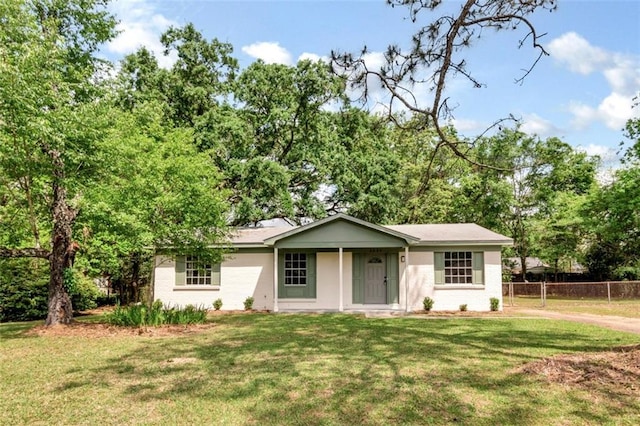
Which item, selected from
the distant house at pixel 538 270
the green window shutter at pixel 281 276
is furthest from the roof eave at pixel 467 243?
the distant house at pixel 538 270

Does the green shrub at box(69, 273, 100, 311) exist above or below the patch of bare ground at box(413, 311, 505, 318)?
above

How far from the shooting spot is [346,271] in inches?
692

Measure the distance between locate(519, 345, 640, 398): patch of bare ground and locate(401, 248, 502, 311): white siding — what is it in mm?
9410

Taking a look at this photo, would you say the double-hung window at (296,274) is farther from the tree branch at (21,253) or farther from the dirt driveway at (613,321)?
the tree branch at (21,253)

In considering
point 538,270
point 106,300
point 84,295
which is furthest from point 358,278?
point 538,270

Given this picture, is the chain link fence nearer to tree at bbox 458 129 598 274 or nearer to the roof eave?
the roof eave

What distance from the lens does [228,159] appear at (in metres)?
24.7

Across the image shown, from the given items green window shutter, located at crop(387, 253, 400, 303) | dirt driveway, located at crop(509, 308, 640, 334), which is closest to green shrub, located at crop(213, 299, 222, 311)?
green window shutter, located at crop(387, 253, 400, 303)

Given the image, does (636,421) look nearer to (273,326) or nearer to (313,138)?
(273,326)

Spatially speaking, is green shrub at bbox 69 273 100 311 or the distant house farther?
the distant house

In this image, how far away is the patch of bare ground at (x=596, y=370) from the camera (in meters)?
5.68

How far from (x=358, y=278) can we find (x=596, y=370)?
11.6m

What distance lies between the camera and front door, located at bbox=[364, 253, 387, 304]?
57.2ft

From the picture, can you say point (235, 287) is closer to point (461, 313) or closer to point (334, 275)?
point (334, 275)
